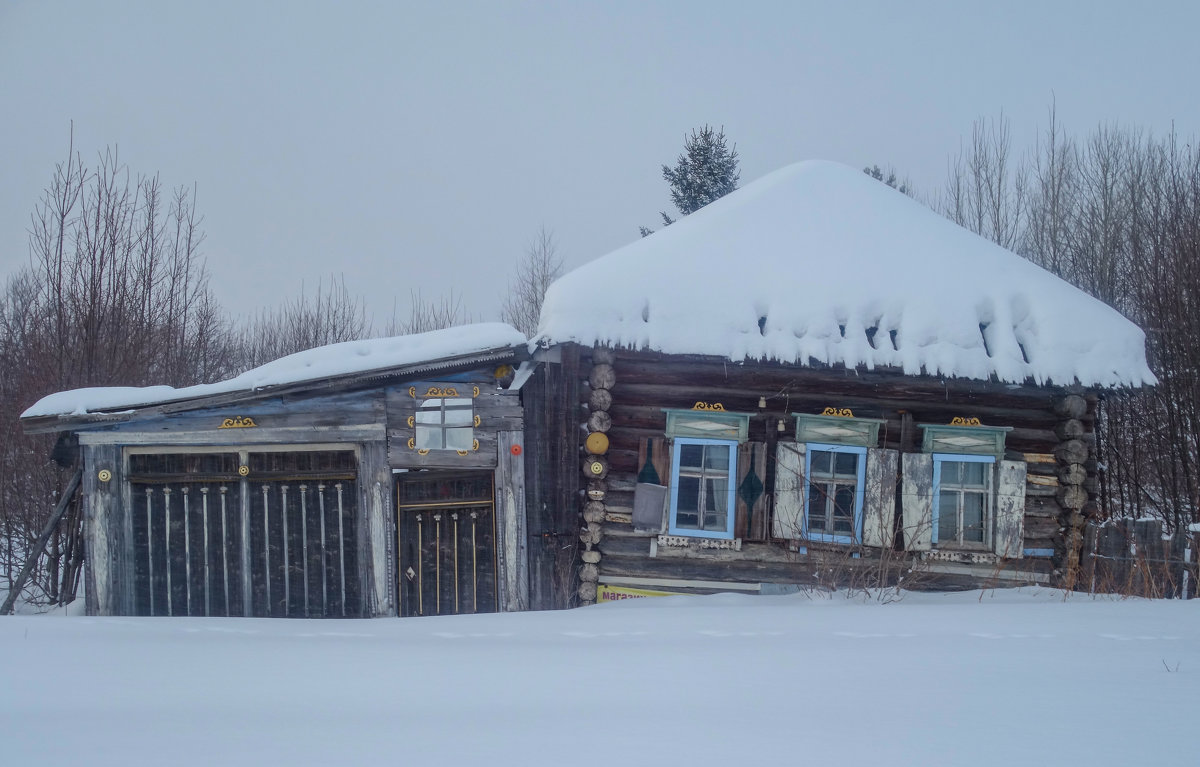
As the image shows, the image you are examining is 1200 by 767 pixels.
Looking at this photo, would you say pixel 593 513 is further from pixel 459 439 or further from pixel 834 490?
pixel 834 490

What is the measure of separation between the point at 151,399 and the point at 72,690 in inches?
218

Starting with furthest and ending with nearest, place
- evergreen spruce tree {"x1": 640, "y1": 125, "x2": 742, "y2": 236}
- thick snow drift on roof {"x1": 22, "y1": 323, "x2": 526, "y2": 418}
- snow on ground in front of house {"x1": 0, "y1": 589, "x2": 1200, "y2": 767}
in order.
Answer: evergreen spruce tree {"x1": 640, "y1": 125, "x2": 742, "y2": 236}, thick snow drift on roof {"x1": 22, "y1": 323, "x2": 526, "y2": 418}, snow on ground in front of house {"x1": 0, "y1": 589, "x2": 1200, "y2": 767}

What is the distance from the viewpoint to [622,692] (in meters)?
4.09

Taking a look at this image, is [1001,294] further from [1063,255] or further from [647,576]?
[1063,255]

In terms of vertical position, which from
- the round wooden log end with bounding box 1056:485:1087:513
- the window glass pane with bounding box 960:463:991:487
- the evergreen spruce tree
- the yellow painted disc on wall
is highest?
the evergreen spruce tree

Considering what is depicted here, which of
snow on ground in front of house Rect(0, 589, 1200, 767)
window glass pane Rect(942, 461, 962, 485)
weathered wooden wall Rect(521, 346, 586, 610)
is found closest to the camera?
snow on ground in front of house Rect(0, 589, 1200, 767)

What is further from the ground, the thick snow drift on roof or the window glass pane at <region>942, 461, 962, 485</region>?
the thick snow drift on roof

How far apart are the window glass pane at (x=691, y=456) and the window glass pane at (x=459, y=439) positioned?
2376 millimetres

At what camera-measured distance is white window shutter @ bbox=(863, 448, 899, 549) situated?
9.20 metres

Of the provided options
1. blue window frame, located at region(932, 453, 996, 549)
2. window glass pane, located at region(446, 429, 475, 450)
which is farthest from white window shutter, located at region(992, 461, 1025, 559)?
window glass pane, located at region(446, 429, 475, 450)

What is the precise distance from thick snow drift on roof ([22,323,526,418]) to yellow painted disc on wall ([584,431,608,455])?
4.31ft

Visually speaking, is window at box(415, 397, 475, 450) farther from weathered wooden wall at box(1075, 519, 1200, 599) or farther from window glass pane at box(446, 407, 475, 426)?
weathered wooden wall at box(1075, 519, 1200, 599)

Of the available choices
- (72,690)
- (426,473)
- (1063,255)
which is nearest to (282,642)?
(72,690)

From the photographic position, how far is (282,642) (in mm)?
5734
